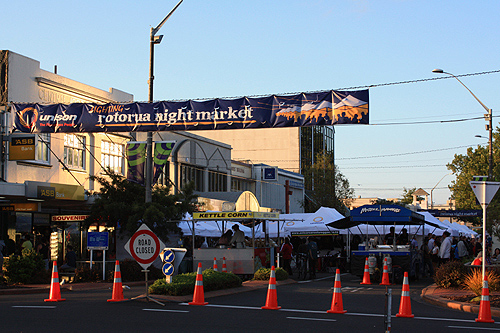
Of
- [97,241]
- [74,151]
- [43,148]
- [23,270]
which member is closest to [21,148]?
[43,148]

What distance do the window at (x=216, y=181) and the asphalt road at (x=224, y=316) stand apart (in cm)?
3107

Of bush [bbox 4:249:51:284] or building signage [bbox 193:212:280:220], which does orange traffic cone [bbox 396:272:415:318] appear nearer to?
building signage [bbox 193:212:280:220]

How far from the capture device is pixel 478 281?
49.8ft

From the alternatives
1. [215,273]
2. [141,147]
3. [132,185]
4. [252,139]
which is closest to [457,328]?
[215,273]

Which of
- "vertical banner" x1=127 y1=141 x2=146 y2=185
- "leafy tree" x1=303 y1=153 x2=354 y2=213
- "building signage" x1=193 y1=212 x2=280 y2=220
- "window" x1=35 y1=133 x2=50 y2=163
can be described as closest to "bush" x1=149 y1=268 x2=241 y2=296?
"building signage" x1=193 y1=212 x2=280 y2=220

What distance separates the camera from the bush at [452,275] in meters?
17.1

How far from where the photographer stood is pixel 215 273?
1741 centimetres

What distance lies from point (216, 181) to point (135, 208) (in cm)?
2652

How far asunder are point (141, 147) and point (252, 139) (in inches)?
2157

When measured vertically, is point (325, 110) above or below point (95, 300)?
above

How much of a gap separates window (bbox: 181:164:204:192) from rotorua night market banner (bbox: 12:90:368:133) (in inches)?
735

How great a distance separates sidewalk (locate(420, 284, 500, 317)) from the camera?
1315 centimetres

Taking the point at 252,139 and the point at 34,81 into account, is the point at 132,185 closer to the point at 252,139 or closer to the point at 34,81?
the point at 34,81

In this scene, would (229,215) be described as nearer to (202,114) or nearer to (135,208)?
(135,208)
